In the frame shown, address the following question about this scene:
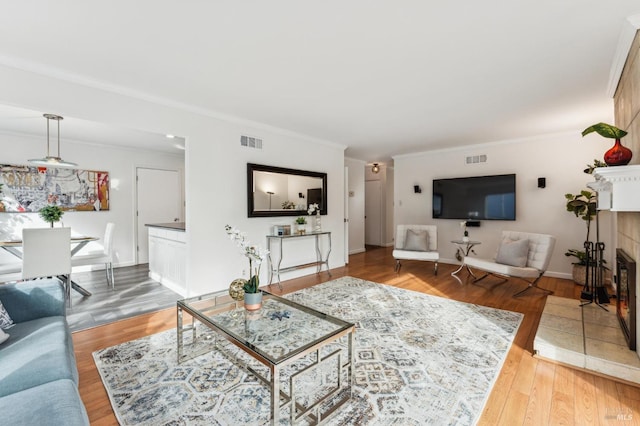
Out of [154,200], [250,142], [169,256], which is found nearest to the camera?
[250,142]

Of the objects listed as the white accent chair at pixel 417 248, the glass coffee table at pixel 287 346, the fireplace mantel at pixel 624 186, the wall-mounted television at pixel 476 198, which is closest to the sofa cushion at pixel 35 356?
the glass coffee table at pixel 287 346

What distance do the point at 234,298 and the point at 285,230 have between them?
7.52 ft

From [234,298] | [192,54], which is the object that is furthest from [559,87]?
[234,298]

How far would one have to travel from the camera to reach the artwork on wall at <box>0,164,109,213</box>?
15.3 feet

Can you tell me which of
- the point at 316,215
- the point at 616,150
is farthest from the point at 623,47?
the point at 316,215

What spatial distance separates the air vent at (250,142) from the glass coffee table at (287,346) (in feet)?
7.90

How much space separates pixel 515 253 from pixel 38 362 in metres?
4.92

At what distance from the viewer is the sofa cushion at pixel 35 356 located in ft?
4.41

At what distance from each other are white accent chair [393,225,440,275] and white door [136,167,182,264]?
4805 mm

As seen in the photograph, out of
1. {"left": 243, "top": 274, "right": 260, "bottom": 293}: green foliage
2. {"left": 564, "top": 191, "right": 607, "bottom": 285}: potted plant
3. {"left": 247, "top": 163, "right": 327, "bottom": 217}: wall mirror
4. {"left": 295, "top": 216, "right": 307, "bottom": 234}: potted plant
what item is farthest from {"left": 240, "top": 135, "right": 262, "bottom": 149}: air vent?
{"left": 564, "top": 191, "right": 607, "bottom": 285}: potted plant

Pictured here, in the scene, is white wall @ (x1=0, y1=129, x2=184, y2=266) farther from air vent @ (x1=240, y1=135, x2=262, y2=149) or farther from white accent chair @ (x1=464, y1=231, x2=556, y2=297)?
white accent chair @ (x1=464, y1=231, x2=556, y2=297)

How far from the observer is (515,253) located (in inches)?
161

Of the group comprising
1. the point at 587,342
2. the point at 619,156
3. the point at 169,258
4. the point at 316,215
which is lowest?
the point at 587,342

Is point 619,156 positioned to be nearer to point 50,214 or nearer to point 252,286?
point 252,286
